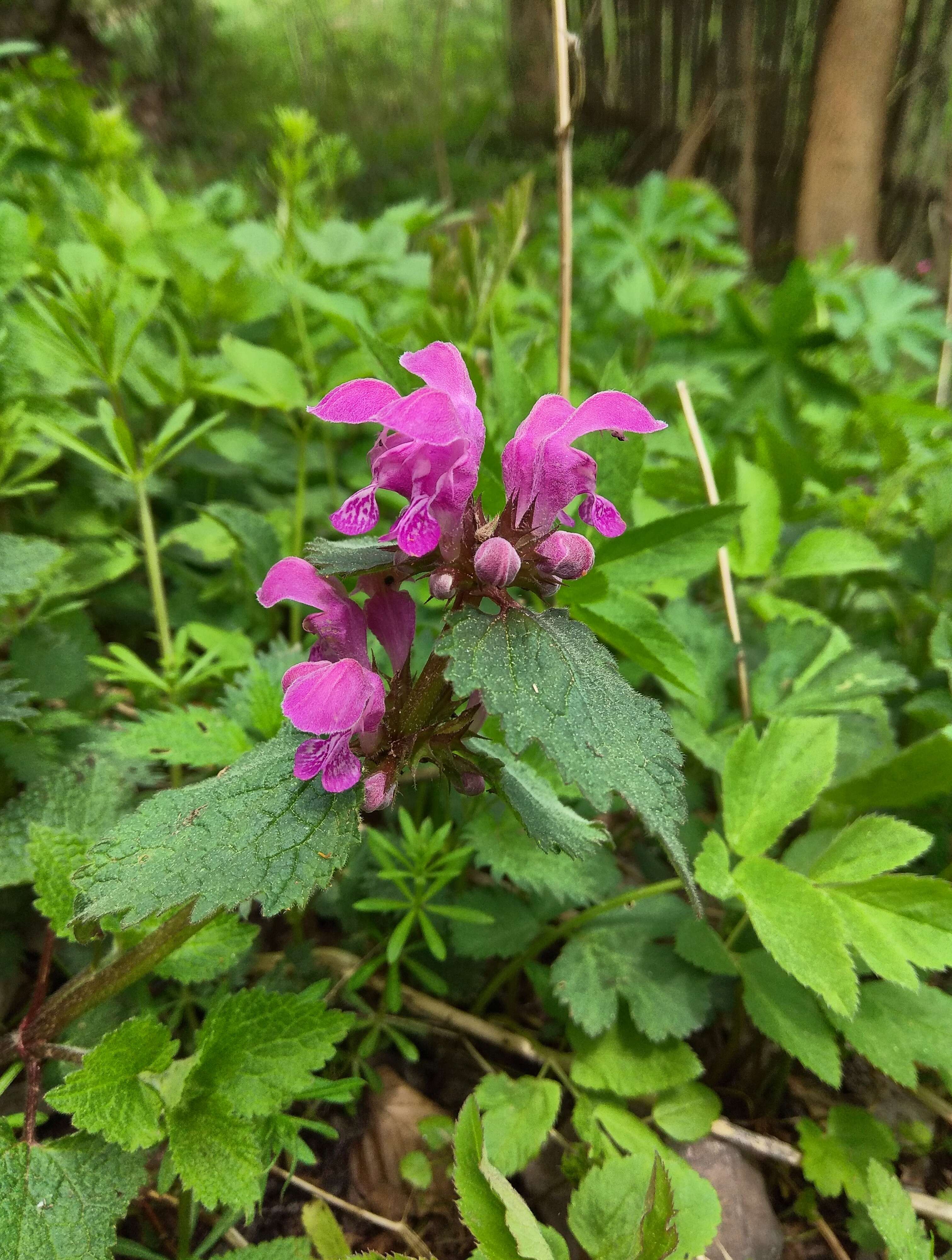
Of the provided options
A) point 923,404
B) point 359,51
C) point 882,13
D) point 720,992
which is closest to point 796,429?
point 923,404

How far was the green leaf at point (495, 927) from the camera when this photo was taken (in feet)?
3.94

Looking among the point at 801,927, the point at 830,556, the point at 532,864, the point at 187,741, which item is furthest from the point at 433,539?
the point at 830,556

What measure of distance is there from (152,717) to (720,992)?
102 cm

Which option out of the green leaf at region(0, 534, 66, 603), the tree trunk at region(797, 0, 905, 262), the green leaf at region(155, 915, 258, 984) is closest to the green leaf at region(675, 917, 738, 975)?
the green leaf at region(155, 915, 258, 984)

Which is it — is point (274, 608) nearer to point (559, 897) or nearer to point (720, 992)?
point (559, 897)

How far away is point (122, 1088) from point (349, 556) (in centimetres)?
61

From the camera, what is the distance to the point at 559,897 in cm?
113

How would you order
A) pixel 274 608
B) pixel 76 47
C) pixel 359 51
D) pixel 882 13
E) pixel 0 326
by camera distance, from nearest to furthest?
pixel 0 326 < pixel 274 608 < pixel 882 13 < pixel 76 47 < pixel 359 51

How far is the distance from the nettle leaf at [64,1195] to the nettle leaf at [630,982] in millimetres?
611

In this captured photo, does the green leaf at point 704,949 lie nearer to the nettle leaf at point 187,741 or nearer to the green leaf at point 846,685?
the green leaf at point 846,685

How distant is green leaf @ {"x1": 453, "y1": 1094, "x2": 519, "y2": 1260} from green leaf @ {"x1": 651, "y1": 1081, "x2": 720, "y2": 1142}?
0.42m

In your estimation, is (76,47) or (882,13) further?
(76,47)

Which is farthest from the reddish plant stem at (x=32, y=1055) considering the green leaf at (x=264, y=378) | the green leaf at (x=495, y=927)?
the green leaf at (x=264, y=378)

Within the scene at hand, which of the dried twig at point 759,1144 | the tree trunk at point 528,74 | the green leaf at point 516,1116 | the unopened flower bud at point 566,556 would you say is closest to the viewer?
the unopened flower bud at point 566,556
